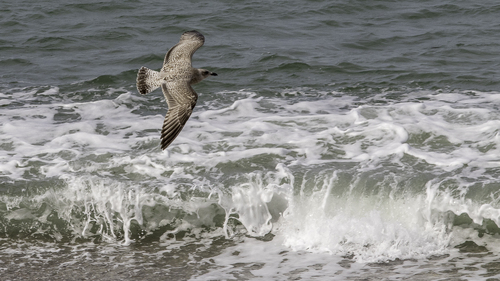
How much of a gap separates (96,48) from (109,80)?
2.04 meters

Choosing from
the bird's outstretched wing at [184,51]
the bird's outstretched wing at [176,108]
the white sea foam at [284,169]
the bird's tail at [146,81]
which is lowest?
the white sea foam at [284,169]

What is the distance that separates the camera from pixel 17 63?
37.3 feet

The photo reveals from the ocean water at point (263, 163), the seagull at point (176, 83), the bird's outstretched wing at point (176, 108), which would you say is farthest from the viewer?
the seagull at point (176, 83)

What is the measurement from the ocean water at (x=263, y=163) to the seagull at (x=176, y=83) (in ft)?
2.68

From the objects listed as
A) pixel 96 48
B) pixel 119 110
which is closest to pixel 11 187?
pixel 119 110

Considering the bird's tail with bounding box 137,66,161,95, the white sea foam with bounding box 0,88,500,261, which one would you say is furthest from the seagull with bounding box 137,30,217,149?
the white sea foam with bounding box 0,88,500,261

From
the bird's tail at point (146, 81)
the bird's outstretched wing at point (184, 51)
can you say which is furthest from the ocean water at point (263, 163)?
the bird's outstretched wing at point (184, 51)

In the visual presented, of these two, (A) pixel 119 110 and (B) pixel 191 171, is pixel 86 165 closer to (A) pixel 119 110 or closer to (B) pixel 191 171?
(B) pixel 191 171

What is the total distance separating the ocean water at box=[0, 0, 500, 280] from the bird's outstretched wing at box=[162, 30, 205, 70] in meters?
0.91

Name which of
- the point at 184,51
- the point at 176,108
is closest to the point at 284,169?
the point at 176,108

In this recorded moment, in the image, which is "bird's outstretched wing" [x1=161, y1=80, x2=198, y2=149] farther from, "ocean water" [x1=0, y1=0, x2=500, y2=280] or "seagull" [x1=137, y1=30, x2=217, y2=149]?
"ocean water" [x1=0, y1=0, x2=500, y2=280]

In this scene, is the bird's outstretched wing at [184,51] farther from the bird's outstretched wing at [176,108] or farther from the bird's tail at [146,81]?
the bird's outstretched wing at [176,108]

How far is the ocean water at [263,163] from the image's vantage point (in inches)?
214

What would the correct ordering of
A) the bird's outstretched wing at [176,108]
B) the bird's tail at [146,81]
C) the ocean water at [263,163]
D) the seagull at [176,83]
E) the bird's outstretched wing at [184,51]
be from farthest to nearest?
the bird's outstretched wing at [184,51] < the bird's tail at [146,81] < the seagull at [176,83] < the bird's outstretched wing at [176,108] < the ocean water at [263,163]
